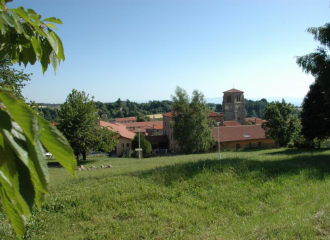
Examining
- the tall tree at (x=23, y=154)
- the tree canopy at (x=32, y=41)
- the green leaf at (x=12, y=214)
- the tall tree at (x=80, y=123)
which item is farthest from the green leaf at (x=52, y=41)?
the tall tree at (x=80, y=123)

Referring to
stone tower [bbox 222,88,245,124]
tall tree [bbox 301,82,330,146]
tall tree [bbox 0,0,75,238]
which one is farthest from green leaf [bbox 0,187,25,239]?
stone tower [bbox 222,88,245,124]

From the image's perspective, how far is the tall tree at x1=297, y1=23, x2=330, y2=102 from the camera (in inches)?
575

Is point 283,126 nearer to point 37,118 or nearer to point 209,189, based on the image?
point 209,189

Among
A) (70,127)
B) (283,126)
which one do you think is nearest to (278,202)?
(70,127)

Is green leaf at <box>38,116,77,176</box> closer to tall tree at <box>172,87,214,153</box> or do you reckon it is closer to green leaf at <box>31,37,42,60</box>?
green leaf at <box>31,37,42,60</box>

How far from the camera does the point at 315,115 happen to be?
1326 inches

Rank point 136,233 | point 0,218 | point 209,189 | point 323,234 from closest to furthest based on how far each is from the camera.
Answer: point 323,234 < point 136,233 < point 0,218 < point 209,189

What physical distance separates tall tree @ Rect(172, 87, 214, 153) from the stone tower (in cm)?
4757

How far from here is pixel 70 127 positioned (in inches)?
1164

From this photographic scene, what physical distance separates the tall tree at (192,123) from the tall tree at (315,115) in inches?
566

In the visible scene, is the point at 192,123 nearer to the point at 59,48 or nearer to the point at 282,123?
the point at 282,123

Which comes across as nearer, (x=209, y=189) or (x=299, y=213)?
(x=299, y=213)

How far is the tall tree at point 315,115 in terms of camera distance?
109 feet

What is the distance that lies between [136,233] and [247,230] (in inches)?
85.0
